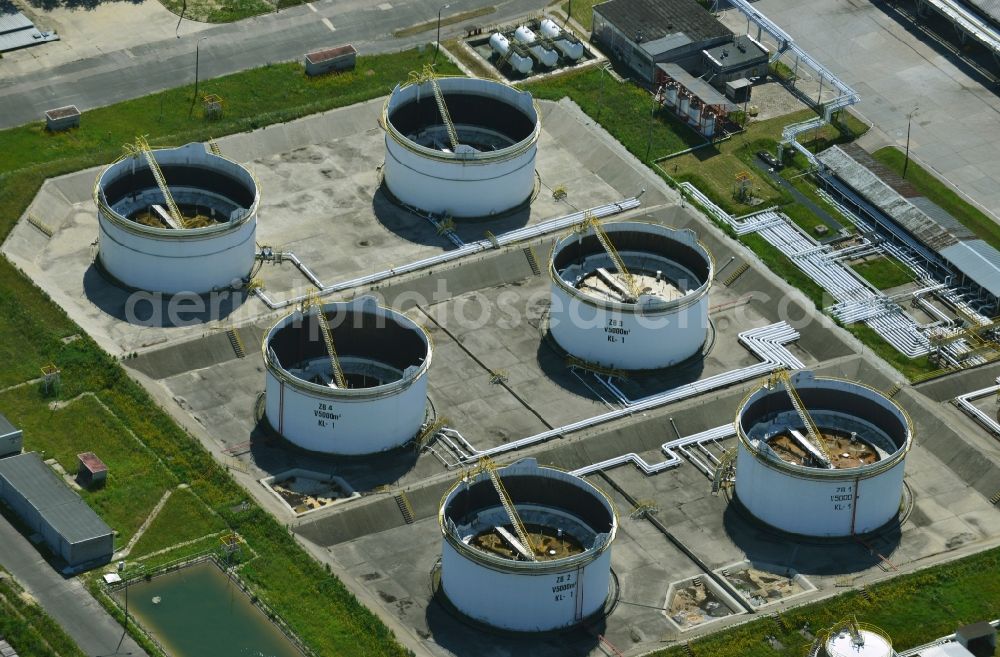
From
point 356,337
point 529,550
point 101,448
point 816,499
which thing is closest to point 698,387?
point 816,499

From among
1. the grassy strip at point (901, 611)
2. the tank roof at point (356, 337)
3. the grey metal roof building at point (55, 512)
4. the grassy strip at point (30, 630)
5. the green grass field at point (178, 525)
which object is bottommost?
the grassy strip at point (901, 611)

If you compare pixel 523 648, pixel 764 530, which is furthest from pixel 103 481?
pixel 764 530

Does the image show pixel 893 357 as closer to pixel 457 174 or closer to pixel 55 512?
pixel 457 174

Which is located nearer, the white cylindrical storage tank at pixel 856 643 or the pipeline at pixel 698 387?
the white cylindrical storage tank at pixel 856 643

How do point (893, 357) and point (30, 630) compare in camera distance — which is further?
point (893, 357)

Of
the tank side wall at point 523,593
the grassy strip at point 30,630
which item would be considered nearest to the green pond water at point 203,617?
the grassy strip at point 30,630

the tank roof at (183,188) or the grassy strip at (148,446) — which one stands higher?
the tank roof at (183,188)

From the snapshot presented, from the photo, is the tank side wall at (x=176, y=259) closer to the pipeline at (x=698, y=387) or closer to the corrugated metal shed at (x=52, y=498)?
the corrugated metal shed at (x=52, y=498)
